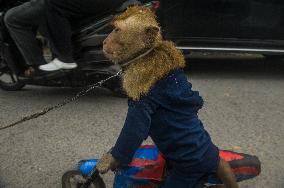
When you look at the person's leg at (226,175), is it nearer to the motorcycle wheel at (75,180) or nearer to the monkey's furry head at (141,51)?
the monkey's furry head at (141,51)

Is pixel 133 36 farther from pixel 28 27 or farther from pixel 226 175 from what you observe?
pixel 28 27

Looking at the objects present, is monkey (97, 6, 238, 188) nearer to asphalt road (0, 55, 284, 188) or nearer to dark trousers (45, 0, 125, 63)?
asphalt road (0, 55, 284, 188)

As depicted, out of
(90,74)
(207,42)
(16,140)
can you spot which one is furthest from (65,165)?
(207,42)

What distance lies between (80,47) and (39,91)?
93cm

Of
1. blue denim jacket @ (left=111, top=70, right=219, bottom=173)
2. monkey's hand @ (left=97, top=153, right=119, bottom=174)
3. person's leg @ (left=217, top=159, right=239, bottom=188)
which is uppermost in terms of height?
blue denim jacket @ (left=111, top=70, right=219, bottom=173)

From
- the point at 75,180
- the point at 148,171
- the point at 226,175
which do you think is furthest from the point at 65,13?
the point at 226,175

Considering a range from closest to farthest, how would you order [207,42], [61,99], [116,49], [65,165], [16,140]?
[116,49] < [65,165] < [16,140] < [61,99] < [207,42]

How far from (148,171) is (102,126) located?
1.76 m

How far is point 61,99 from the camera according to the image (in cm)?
543

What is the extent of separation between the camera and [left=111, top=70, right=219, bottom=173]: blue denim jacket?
103 inches

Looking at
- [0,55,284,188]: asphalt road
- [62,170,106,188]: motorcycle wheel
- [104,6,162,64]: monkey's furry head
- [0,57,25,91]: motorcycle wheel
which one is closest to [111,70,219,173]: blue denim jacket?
[104,6,162,64]: monkey's furry head

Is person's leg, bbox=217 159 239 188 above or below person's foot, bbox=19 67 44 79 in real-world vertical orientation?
above

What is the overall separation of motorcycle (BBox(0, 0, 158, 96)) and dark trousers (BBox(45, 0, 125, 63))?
119 mm

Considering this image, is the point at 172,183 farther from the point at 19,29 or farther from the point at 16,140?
the point at 19,29
